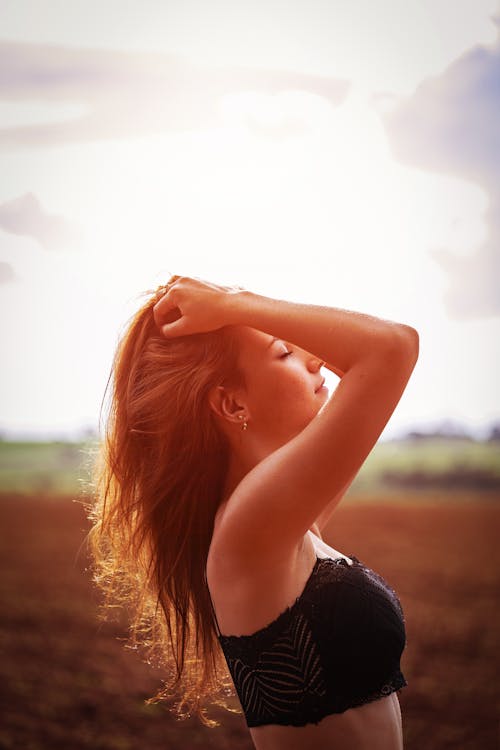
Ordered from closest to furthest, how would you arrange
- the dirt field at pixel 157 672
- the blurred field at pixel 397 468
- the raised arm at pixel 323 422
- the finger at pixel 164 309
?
the raised arm at pixel 323 422 < the finger at pixel 164 309 < the dirt field at pixel 157 672 < the blurred field at pixel 397 468

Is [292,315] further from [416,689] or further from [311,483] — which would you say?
[416,689]

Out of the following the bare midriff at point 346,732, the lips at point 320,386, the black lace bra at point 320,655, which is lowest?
the bare midriff at point 346,732

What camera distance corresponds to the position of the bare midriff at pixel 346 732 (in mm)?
910

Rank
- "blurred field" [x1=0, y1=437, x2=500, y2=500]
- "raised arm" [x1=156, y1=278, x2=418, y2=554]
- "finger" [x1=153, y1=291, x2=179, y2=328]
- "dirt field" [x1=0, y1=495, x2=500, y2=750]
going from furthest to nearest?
"blurred field" [x1=0, y1=437, x2=500, y2=500], "dirt field" [x1=0, y1=495, x2=500, y2=750], "finger" [x1=153, y1=291, x2=179, y2=328], "raised arm" [x1=156, y1=278, x2=418, y2=554]

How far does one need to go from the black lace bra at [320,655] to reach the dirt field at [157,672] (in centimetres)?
455

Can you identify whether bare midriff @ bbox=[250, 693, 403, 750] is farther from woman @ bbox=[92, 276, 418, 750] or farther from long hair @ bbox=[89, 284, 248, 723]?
long hair @ bbox=[89, 284, 248, 723]

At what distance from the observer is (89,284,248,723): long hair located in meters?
1.03

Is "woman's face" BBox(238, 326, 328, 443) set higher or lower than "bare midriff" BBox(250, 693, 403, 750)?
higher

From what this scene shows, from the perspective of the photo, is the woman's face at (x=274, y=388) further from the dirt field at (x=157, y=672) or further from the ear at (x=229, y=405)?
the dirt field at (x=157, y=672)

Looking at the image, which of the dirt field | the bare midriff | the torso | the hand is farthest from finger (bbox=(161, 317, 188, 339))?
the dirt field

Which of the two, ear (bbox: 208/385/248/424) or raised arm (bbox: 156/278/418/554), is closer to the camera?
raised arm (bbox: 156/278/418/554)

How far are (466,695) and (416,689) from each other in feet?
1.24

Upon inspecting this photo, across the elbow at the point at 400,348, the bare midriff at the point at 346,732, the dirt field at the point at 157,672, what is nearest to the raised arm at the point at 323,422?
the elbow at the point at 400,348

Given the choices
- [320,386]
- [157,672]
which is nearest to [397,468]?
[157,672]
